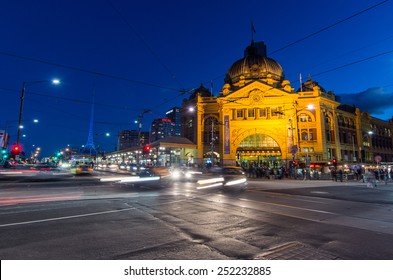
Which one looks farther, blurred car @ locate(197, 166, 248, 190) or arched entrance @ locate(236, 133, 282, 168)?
arched entrance @ locate(236, 133, 282, 168)

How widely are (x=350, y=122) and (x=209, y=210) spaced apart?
232 ft

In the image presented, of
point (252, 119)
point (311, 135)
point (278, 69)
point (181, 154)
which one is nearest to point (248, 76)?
point (278, 69)

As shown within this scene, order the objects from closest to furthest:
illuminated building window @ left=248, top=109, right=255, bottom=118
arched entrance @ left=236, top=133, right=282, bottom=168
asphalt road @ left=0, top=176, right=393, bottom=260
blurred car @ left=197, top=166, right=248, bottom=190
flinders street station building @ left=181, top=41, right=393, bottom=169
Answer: asphalt road @ left=0, top=176, right=393, bottom=260
blurred car @ left=197, top=166, right=248, bottom=190
flinders street station building @ left=181, top=41, right=393, bottom=169
arched entrance @ left=236, top=133, right=282, bottom=168
illuminated building window @ left=248, top=109, right=255, bottom=118

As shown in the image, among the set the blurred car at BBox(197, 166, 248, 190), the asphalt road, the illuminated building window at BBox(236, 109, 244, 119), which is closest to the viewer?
the asphalt road

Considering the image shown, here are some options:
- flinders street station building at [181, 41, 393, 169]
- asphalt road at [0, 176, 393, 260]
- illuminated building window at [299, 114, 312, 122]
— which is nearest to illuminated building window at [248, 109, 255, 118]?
flinders street station building at [181, 41, 393, 169]

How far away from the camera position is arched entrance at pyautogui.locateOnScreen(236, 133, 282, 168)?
54906mm

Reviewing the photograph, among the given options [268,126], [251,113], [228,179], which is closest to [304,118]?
Result: [268,126]

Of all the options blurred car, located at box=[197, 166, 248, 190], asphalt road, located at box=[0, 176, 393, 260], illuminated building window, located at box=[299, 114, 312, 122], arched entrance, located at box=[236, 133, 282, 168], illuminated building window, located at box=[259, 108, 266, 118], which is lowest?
asphalt road, located at box=[0, 176, 393, 260]

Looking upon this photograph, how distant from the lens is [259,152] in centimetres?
5541

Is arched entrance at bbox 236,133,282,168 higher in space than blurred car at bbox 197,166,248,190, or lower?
higher

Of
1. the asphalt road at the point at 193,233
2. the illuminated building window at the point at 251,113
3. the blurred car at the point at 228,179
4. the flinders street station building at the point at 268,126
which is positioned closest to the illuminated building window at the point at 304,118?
the flinders street station building at the point at 268,126

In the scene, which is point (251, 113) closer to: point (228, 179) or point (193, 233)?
point (228, 179)

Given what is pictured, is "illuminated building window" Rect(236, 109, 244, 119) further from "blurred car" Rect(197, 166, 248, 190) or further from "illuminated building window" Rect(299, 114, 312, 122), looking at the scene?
"blurred car" Rect(197, 166, 248, 190)
